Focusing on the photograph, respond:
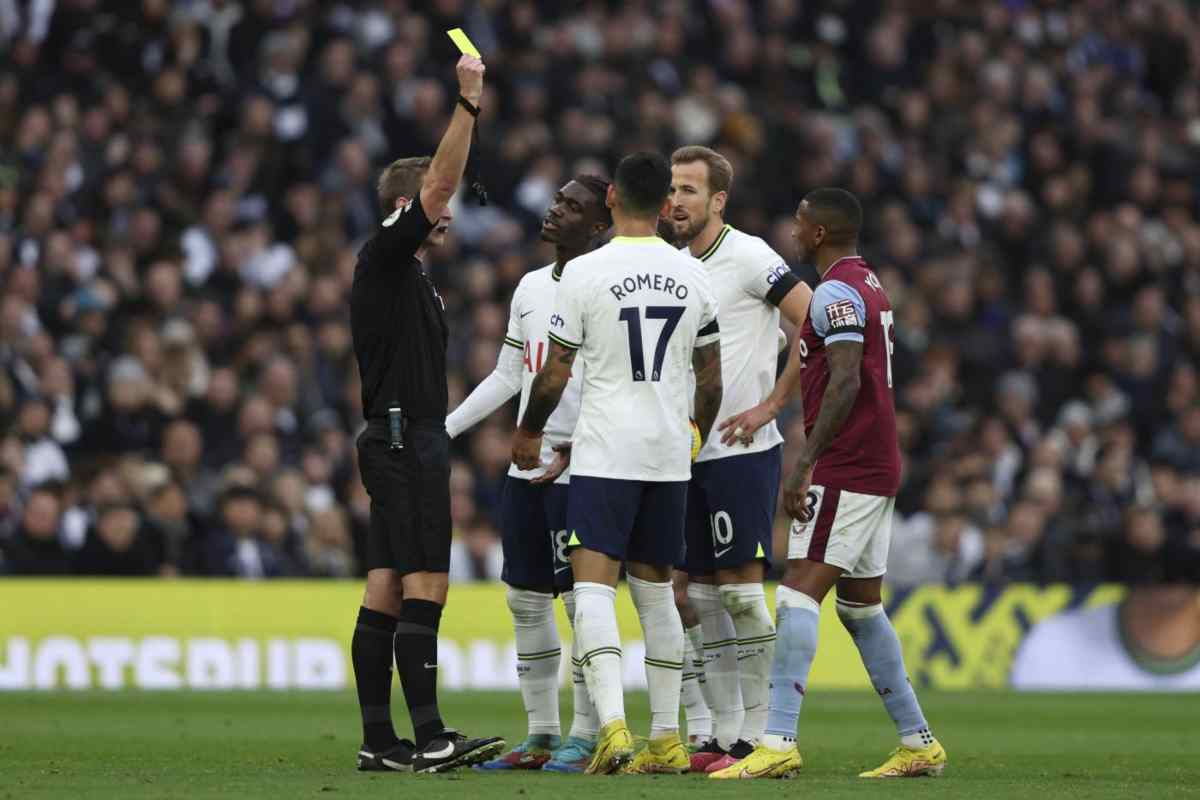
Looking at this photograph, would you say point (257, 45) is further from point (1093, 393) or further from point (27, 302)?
point (1093, 393)

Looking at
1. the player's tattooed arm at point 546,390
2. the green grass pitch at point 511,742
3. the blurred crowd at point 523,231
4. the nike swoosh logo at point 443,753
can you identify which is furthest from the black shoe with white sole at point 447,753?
the blurred crowd at point 523,231

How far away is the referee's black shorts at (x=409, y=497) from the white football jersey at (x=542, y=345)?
0.68 meters

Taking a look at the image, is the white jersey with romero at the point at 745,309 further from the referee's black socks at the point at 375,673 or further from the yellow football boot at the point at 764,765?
the referee's black socks at the point at 375,673

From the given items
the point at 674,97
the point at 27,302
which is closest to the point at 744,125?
the point at 674,97

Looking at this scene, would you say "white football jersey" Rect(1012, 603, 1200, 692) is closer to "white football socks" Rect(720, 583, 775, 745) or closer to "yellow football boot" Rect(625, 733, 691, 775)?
"white football socks" Rect(720, 583, 775, 745)

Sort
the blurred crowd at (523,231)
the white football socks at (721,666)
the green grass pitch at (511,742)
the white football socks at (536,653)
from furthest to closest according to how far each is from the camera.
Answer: the blurred crowd at (523,231) < the white football socks at (536,653) < the white football socks at (721,666) < the green grass pitch at (511,742)

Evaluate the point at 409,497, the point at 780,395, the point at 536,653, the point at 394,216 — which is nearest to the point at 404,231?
the point at 394,216

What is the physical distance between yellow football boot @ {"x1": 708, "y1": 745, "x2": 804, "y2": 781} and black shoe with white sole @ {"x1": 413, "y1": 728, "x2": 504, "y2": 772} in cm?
101

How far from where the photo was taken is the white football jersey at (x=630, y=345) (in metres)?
8.62

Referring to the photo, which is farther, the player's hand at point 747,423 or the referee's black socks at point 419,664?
the player's hand at point 747,423

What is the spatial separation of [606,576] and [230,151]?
12.3 metres

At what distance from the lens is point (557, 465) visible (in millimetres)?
9477

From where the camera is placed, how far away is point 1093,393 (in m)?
22.2

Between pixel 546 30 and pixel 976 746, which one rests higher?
pixel 546 30
